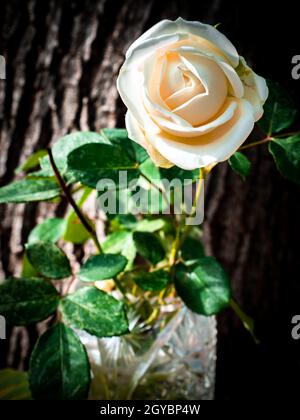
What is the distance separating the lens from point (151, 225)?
0.70 meters

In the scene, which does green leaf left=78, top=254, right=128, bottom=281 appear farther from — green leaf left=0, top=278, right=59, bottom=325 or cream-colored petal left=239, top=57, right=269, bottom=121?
cream-colored petal left=239, top=57, right=269, bottom=121

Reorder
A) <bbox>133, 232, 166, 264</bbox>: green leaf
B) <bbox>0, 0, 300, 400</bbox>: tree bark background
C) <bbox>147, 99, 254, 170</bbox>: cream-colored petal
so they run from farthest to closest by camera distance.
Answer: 1. <bbox>0, 0, 300, 400</bbox>: tree bark background
2. <bbox>133, 232, 166, 264</bbox>: green leaf
3. <bbox>147, 99, 254, 170</bbox>: cream-colored petal

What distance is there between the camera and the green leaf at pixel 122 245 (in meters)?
0.66

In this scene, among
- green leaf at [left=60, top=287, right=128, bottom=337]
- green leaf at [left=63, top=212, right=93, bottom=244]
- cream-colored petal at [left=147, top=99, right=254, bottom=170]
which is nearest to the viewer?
cream-colored petal at [left=147, top=99, right=254, bottom=170]

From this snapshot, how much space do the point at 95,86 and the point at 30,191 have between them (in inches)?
17.6

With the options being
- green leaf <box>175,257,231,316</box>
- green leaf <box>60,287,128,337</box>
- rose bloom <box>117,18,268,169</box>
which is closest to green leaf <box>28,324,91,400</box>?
green leaf <box>60,287,128,337</box>

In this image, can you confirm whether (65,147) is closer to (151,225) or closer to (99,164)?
(99,164)

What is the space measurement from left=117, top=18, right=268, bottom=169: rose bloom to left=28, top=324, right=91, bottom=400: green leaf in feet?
0.80

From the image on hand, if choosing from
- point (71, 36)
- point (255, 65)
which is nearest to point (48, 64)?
point (71, 36)

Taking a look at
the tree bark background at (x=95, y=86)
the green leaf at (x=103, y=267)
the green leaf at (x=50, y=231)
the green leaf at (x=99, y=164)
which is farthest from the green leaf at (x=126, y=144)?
the tree bark background at (x=95, y=86)

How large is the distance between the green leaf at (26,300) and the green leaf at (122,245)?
0.51ft

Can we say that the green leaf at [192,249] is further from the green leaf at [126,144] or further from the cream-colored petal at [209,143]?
the cream-colored petal at [209,143]

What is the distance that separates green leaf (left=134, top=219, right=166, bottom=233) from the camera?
0.70m

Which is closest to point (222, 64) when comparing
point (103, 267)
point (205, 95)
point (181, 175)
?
point (205, 95)
